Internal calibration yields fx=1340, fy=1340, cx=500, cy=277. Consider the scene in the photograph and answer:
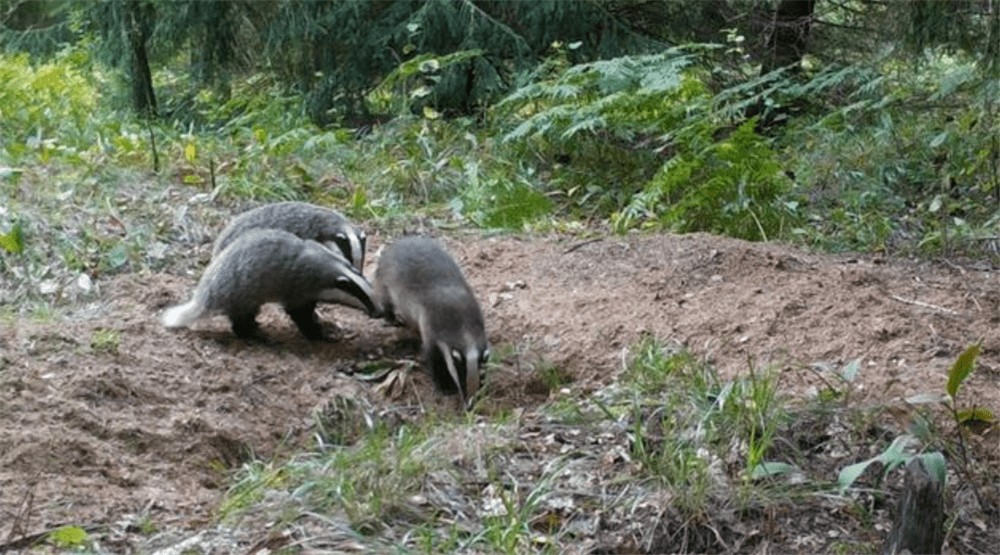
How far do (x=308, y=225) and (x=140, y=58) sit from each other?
5587 mm

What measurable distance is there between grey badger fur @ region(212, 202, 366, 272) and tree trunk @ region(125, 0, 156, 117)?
4.83 metres

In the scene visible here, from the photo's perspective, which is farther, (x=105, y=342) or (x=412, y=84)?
(x=412, y=84)

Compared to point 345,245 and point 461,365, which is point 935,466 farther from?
point 345,245

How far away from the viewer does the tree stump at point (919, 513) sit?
3.93 m

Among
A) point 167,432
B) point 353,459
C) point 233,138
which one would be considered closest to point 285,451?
point 167,432

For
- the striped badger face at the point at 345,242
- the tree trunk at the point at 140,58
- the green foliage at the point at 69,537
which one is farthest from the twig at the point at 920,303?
the tree trunk at the point at 140,58

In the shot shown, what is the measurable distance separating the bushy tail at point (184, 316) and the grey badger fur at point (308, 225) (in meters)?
0.74

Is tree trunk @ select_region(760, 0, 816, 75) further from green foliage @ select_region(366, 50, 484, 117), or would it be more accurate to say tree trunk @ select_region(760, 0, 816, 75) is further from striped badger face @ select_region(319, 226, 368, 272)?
striped badger face @ select_region(319, 226, 368, 272)

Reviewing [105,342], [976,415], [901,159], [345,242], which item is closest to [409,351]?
[345,242]

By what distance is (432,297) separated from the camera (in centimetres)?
616

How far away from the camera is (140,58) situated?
39.0ft

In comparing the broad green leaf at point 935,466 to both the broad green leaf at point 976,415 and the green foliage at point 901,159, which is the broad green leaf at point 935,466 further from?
the green foliage at point 901,159

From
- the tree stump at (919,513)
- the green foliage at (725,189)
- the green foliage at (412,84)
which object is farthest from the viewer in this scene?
the green foliage at (412,84)

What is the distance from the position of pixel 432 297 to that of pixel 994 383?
8.04 feet
